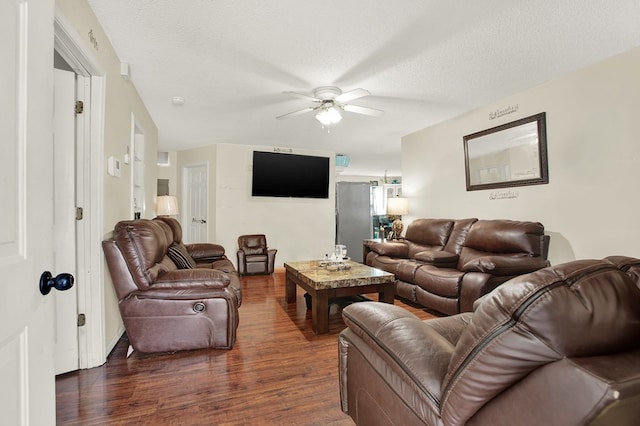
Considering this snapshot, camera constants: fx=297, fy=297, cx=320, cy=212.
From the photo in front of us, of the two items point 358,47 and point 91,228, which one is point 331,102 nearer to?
point 358,47

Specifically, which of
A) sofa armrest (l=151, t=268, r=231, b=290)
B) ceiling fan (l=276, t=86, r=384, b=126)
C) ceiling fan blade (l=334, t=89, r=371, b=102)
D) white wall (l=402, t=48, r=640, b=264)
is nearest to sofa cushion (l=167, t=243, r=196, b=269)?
sofa armrest (l=151, t=268, r=231, b=290)

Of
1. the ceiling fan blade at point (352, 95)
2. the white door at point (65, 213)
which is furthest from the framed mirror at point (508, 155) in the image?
the white door at point (65, 213)

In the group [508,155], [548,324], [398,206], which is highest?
[508,155]

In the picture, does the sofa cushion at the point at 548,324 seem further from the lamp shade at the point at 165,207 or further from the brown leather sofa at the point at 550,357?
the lamp shade at the point at 165,207

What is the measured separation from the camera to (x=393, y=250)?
402 cm

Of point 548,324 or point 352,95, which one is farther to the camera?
point 352,95

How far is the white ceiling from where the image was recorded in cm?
192

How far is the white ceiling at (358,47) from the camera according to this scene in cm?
192

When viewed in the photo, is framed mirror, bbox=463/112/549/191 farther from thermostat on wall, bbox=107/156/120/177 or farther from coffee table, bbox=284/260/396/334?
thermostat on wall, bbox=107/156/120/177

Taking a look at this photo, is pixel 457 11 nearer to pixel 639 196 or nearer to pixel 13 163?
pixel 639 196

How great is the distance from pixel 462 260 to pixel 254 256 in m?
3.26

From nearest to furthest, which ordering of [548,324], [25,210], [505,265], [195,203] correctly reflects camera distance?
[548,324]
[25,210]
[505,265]
[195,203]

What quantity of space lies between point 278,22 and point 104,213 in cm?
182

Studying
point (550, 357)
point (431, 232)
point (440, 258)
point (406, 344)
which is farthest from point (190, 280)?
point (431, 232)
